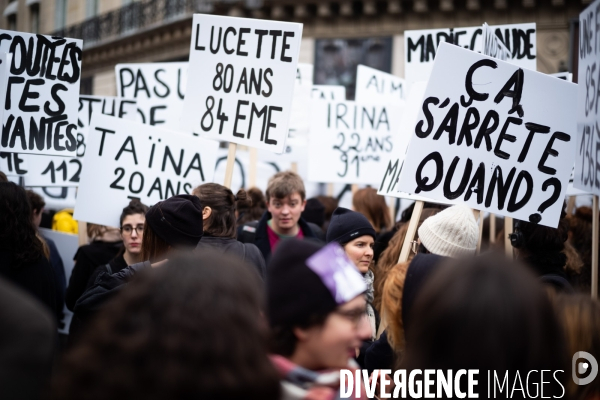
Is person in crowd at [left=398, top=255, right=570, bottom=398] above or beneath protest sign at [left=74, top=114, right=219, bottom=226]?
beneath

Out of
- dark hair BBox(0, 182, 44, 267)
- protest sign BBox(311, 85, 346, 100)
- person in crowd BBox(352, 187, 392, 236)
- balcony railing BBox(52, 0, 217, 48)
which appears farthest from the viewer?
balcony railing BBox(52, 0, 217, 48)

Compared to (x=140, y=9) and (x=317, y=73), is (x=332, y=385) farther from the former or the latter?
(x=140, y=9)

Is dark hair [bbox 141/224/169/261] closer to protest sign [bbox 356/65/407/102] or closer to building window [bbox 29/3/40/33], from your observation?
protest sign [bbox 356/65/407/102]

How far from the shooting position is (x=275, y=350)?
1983mm

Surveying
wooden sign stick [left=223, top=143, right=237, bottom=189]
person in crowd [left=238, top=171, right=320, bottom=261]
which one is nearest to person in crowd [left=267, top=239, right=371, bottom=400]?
wooden sign stick [left=223, top=143, right=237, bottom=189]

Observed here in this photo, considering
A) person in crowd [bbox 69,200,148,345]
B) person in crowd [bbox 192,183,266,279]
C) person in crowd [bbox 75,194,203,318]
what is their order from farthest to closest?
person in crowd [bbox 69,200,148,345] < person in crowd [bbox 192,183,266,279] < person in crowd [bbox 75,194,203,318]

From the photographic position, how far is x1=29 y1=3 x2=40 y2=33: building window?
34281 mm

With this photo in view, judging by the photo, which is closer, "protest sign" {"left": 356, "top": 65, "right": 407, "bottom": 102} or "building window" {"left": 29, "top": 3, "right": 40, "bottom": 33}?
"protest sign" {"left": 356, "top": 65, "right": 407, "bottom": 102}

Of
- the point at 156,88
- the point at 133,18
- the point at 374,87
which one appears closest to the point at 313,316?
the point at 156,88

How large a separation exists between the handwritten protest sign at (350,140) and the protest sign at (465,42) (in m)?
1.55

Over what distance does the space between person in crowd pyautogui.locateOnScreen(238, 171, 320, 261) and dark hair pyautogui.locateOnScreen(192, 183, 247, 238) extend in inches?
64.6

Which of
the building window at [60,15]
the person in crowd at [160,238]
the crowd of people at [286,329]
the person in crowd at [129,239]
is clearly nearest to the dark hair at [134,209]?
the person in crowd at [129,239]

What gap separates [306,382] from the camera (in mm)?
1888

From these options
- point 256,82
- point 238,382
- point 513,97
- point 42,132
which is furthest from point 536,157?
point 42,132
